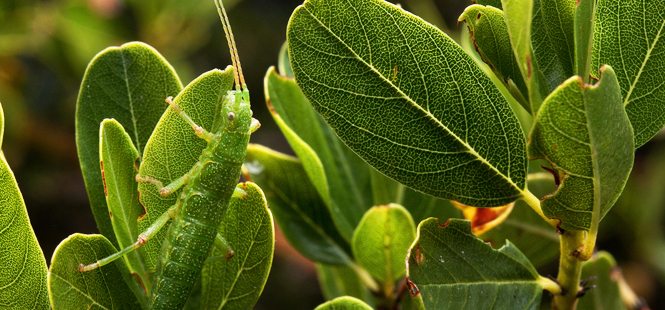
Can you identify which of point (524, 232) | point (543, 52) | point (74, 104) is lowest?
point (74, 104)

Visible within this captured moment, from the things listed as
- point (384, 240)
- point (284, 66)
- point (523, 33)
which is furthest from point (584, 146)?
point (284, 66)

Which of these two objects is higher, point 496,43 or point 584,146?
point 496,43

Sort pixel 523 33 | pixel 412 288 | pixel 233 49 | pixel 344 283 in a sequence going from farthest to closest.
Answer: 1. pixel 344 283
2. pixel 233 49
3. pixel 412 288
4. pixel 523 33

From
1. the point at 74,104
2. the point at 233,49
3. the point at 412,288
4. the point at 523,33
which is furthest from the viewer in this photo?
the point at 74,104

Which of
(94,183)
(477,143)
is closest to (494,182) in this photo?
(477,143)

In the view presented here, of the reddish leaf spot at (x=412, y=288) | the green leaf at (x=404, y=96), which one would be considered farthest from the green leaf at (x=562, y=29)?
the reddish leaf spot at (x=412, y=288)

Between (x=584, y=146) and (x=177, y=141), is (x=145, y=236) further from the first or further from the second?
(x=584, y=146)

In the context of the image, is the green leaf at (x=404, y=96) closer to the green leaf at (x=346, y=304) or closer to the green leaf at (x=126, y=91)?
the green leaf at (x=346, y=304)
